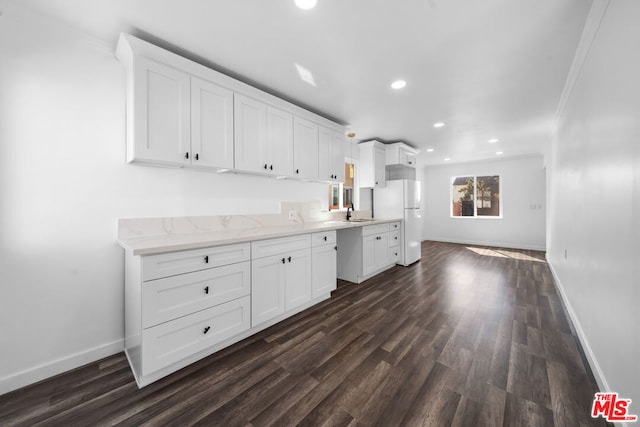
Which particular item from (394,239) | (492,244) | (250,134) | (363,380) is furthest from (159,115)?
(492,244)

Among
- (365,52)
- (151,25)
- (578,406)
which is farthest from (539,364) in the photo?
(151,25)

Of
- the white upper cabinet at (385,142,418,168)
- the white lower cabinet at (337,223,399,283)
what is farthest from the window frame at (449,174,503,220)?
the white lower cabinet at (337,223,399,283)

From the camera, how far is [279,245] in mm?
2314

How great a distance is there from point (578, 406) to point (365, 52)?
284cm

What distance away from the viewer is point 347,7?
5.08 feet

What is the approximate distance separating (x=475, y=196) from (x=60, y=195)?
842 centimetres

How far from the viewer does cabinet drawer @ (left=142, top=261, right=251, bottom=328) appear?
1547mm

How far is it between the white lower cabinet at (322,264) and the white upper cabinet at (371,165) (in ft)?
6.18

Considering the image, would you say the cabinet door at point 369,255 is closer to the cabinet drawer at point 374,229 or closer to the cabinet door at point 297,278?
the cabinet drawer at point 374,229

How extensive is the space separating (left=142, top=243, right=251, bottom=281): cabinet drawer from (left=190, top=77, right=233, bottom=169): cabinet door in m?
0.79

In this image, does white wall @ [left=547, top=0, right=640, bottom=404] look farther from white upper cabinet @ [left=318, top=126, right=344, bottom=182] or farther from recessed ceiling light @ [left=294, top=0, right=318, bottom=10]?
white upper cabinet @ [left=318, top=126, right=344, bottom=182]

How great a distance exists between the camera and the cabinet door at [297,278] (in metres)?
2.42

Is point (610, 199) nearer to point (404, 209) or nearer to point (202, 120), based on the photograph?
point (202, 120)

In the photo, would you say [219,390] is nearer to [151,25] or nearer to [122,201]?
[122,201]
